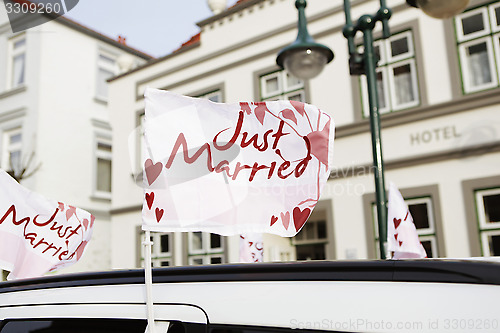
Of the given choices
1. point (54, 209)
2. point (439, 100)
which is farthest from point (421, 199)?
point (54, 209)

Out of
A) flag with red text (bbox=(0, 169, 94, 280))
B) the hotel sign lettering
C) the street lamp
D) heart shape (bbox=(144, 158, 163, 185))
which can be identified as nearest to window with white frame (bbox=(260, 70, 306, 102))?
the hotel sign lettering

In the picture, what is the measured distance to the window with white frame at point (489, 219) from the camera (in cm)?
836

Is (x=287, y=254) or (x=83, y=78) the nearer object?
(x=287, y=254)

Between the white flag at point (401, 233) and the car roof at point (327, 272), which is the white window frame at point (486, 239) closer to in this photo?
the white flag at point (401, 233)

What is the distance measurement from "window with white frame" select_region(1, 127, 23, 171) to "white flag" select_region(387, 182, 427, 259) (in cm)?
1346

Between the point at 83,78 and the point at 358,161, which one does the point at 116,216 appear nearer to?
the point at 83,78

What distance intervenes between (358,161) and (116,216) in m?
7.12

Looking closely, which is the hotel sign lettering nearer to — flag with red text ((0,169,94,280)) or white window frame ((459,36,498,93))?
white window frame ((459,36,498,93))

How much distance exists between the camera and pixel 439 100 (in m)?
9.13

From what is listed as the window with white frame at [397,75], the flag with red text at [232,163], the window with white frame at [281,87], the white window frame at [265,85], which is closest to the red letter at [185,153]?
the flag with red text at [232,163]

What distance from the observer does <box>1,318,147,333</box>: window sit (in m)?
1.59

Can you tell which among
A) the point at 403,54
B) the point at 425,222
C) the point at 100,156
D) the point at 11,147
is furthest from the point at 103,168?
the point at 425,222

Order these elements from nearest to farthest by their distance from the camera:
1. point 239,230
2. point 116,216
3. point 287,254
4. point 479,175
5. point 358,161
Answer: point 239,230, point 479,175, point 358,161, point 287,254, point 116,216

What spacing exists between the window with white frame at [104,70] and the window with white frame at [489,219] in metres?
13.1
